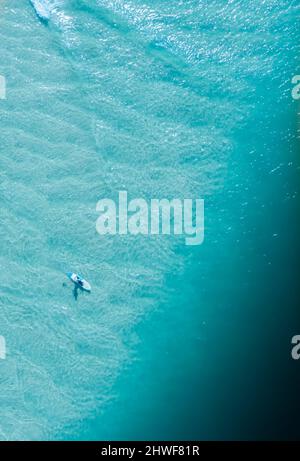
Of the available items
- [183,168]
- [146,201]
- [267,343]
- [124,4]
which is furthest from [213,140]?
[267,343]

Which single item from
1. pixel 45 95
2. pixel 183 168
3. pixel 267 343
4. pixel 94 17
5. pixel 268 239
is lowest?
pixel 267 343

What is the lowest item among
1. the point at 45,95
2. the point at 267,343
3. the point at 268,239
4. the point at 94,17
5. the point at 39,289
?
the point at 267,343

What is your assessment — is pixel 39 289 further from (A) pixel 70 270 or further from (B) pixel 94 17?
(B) pixel 94 17

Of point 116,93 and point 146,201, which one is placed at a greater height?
point 116,93

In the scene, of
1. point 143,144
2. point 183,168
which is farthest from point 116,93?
point 183,168

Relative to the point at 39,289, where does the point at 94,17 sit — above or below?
above

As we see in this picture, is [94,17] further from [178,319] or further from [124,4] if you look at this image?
[178,319]
